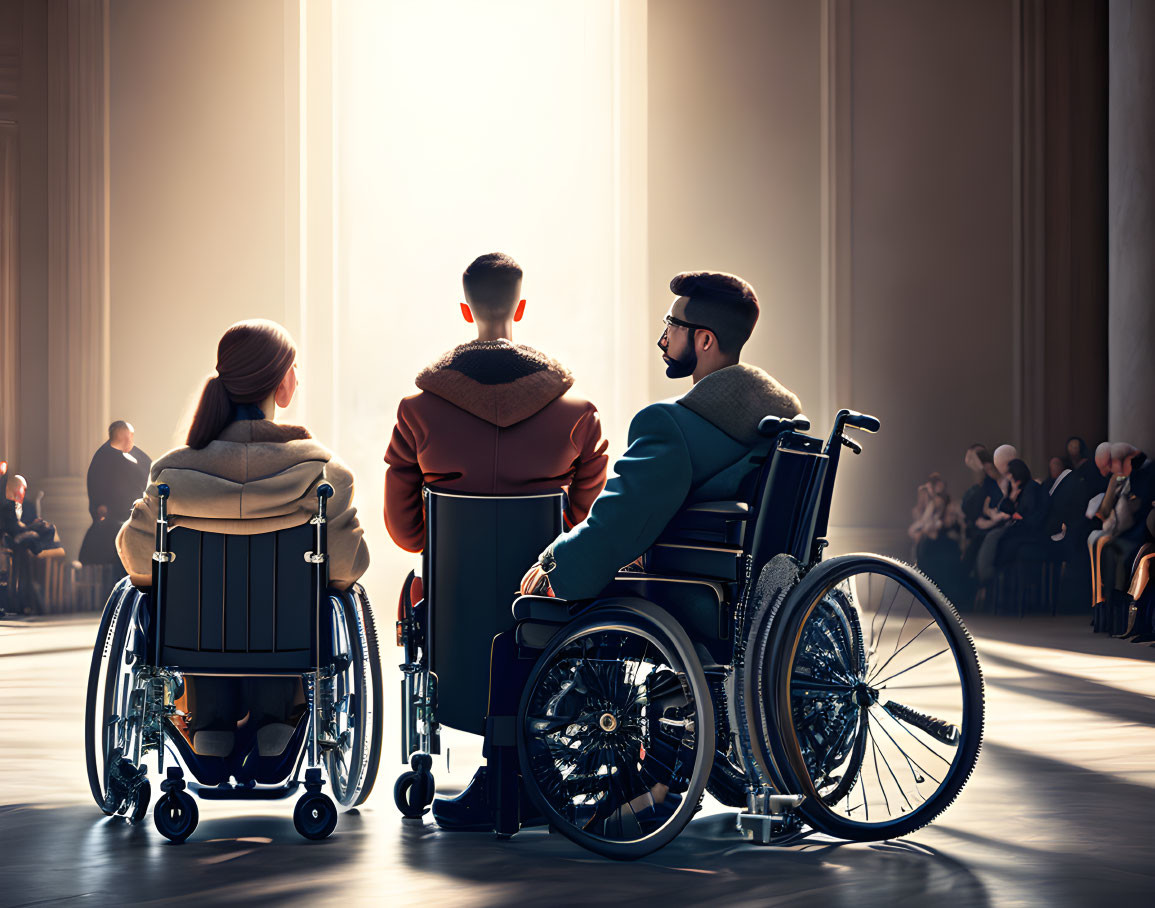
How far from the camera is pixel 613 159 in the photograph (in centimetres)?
1266

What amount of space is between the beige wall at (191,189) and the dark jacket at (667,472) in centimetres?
942

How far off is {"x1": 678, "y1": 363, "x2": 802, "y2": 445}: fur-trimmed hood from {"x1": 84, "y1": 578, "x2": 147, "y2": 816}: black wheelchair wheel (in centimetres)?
148

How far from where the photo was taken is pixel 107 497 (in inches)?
451

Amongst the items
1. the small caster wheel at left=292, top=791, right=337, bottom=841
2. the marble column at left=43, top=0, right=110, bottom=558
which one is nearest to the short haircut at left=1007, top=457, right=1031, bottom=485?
the marble column at left=43, top=0, right=110, bottom=558

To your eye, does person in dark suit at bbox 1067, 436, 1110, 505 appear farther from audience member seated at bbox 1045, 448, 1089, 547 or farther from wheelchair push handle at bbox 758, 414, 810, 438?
wheelchair push handle at bbox 758, 414, 810, 438

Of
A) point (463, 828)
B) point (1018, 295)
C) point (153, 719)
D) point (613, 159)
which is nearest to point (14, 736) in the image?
point (153, 719)

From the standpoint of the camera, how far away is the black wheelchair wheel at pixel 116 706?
3.67 metres

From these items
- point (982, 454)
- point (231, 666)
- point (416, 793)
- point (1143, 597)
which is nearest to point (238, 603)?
point (231, 666)

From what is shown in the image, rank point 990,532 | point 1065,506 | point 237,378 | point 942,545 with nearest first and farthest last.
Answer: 1. point 237,378
2. point 1065,506
3. point 990,532
4. point 942,545

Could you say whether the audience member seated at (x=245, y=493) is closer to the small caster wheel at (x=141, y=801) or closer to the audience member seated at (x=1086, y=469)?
the small caster wheel at (x=141, y=801)

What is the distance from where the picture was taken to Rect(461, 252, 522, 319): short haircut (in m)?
3.89

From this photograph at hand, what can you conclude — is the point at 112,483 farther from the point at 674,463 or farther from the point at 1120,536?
the point at 674,463

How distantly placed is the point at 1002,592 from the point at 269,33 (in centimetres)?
741

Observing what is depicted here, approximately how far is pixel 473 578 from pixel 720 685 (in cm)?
71
